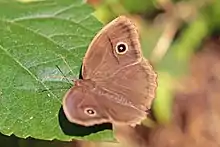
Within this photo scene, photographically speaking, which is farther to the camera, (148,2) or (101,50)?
(148,2)

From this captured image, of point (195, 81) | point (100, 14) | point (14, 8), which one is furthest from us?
point (195, 81)

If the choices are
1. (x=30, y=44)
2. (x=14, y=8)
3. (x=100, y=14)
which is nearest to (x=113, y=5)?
(x=100, y=14)

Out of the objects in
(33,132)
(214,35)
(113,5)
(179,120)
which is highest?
(33,132)

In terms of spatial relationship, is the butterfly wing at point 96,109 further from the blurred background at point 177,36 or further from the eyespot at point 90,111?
the blurred background at point 177,36

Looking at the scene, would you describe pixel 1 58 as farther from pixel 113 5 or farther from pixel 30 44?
pixel 113 5

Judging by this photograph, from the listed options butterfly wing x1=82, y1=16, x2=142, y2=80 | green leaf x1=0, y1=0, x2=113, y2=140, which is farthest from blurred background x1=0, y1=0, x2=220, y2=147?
butterfly wing x1=82, y1=16, x2=142, y2=80

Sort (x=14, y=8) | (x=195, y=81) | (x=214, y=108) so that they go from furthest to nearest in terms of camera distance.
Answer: (x=195, y=81)
(x=214, y=108)
(x=14, y=8)

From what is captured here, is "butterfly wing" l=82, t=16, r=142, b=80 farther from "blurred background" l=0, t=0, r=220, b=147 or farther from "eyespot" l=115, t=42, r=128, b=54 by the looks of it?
"blurred background" l=0, t=0, r=220, b=147
